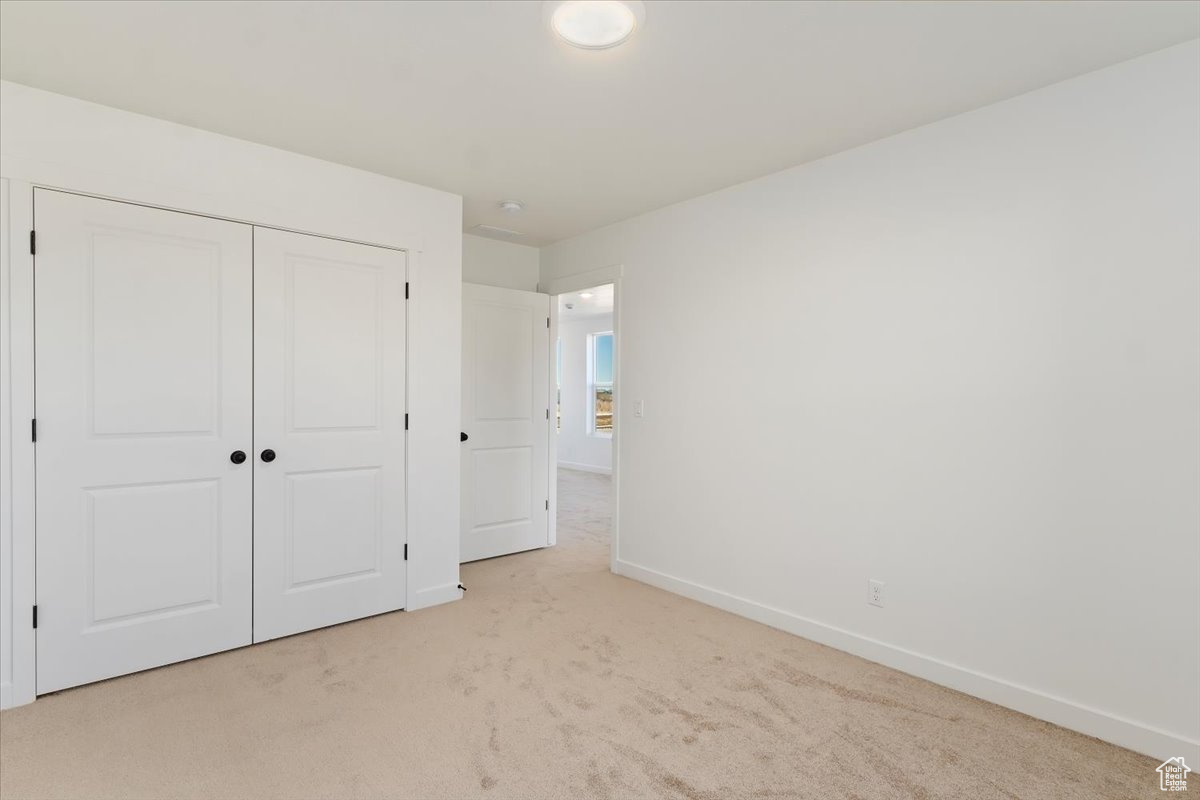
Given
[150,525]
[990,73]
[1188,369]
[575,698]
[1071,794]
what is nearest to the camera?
[1071,794]

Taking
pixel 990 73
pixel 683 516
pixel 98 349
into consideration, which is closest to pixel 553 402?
pixel 683 516

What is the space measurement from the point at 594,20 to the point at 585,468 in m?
8.21

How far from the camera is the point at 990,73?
2229 mm

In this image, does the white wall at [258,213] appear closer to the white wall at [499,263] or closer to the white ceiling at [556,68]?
the white ceiling at [556,68]

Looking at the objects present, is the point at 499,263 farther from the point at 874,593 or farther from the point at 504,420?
the point at 874,593

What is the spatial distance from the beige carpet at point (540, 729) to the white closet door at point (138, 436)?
0.23 m

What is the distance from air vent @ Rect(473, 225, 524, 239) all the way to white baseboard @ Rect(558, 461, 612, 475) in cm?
522

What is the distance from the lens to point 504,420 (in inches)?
182

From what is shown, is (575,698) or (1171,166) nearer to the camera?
(1171,166)

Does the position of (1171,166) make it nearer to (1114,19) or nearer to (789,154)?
(1114,19)

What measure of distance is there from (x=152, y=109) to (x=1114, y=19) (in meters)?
3.71

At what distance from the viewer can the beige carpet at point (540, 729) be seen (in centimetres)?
191

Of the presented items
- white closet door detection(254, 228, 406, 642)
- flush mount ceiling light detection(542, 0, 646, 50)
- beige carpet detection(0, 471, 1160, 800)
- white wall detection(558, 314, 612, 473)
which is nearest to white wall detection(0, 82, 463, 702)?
white closet door detection(254, 228, 406, 642)

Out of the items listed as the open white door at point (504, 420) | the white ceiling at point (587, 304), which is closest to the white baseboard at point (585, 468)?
the white ceiling at point (587, 304)
